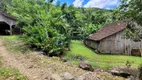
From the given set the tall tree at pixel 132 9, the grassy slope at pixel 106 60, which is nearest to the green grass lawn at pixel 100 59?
the grassy slope at pixel 106 60

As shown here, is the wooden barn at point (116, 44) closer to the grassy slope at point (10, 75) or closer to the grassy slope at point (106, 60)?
the grassy slope at point (106, 60)

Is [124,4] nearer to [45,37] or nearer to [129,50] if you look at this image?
[45,37]

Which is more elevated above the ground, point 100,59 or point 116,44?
point 116,44

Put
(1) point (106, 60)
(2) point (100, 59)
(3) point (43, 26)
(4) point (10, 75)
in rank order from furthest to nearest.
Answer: (3) point (43, 26) → (2) point (100, 59) → (1) point (106, 60) → (4) point (10, 75)

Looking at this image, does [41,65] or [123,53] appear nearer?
[41,65]

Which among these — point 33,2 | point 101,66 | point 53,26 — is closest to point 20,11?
point 33,2

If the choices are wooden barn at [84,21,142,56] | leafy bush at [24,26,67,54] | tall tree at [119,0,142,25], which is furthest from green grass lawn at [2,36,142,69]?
tall tree at [119,0,142,25]

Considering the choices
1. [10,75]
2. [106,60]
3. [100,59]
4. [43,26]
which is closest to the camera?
[10,75]

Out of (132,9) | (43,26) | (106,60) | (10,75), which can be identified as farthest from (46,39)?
(132,9)

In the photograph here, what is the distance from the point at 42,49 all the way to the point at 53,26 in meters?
3.46

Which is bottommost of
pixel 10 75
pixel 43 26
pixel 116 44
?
pixel 10 75

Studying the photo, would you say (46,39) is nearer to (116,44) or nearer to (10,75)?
(10,75)

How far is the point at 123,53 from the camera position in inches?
894

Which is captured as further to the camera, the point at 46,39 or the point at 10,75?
the point at 46,39
